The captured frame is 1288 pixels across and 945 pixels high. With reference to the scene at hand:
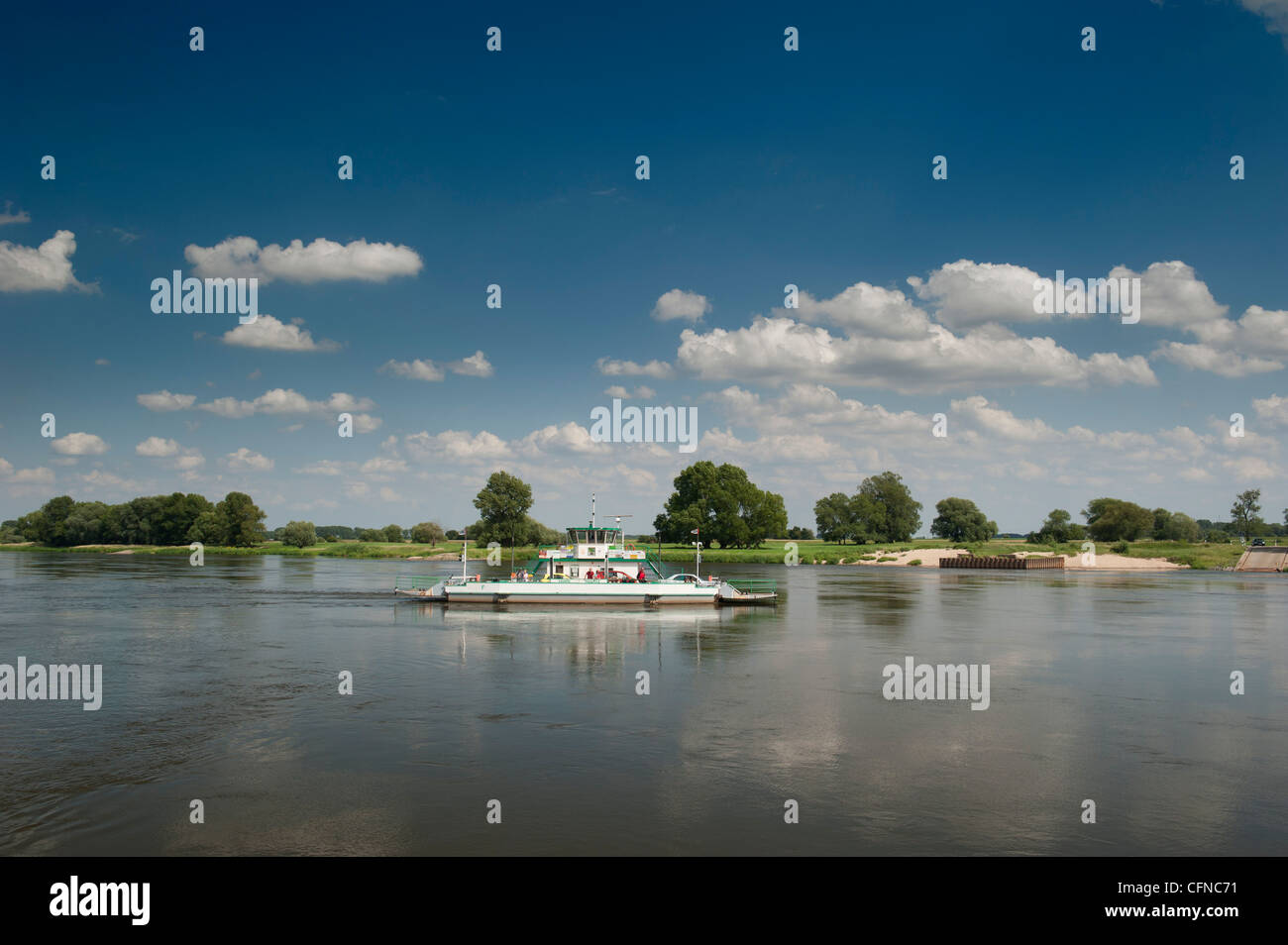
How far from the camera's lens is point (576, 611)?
59250mm

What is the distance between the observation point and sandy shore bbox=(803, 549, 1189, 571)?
12675 cm

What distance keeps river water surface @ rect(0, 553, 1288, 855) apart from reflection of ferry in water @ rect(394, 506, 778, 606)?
514 inches

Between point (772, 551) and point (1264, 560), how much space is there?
83.1 metres

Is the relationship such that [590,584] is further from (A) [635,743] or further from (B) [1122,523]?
(B) [1122,523]

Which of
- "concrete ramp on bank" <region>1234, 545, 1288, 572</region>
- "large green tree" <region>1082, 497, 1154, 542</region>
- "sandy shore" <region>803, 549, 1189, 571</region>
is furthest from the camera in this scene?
"large green tree" <region>1082, 497, 1154, 542</region>

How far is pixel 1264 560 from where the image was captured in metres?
118

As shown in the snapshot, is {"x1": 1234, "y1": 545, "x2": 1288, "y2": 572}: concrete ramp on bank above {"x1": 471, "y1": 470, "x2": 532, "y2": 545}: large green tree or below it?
below

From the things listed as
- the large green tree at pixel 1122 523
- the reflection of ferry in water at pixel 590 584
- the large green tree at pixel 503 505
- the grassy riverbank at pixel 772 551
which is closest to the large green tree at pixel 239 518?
the grassy riverbank at pixel 772 551

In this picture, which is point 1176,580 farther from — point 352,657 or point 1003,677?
point 352,657

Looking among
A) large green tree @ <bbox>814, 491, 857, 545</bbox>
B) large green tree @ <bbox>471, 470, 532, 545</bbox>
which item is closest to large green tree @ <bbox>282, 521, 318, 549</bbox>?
large green tree @ <bbox>471, 470, 532, 545</bbox>

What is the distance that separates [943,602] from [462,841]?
6119 cm

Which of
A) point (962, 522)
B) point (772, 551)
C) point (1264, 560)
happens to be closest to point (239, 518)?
point (772, 551)

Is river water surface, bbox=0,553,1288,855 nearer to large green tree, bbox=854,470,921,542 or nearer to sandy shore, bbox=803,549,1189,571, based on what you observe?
sandy shore, bbox=803,549,1189,571
